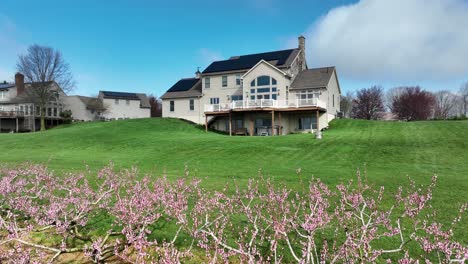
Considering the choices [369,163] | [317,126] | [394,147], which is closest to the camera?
[369,163]

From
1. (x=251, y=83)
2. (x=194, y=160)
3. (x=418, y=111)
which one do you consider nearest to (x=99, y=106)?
(x=251, y=83)

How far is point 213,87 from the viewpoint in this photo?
128ft

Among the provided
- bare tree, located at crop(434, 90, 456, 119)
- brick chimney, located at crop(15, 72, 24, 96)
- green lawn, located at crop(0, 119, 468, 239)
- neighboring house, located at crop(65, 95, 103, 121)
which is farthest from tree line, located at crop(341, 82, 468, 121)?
brick chimney, located at crop(15, 72, 24, 96)

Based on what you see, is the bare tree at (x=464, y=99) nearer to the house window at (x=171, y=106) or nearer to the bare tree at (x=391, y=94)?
the bare tree at (x=391, y=94)

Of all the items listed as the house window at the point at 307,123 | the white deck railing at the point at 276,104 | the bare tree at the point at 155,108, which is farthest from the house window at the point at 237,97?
the bare tree at the point at 155,108

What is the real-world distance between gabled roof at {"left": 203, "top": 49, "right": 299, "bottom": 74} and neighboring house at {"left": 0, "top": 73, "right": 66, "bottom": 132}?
29782mm

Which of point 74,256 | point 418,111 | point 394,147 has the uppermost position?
point 418,111

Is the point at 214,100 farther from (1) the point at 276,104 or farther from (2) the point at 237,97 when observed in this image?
(1) the point at 276,104

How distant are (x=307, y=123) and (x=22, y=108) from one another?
49773 mm

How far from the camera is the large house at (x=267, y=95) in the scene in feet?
104

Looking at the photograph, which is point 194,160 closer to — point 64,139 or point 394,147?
point 394,147

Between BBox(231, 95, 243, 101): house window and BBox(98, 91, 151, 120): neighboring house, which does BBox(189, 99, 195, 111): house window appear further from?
BBox(98, 91, 151, 120): neighboring house

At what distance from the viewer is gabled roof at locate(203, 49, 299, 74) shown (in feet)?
118

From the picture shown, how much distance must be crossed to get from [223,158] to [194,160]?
5.19 feet
